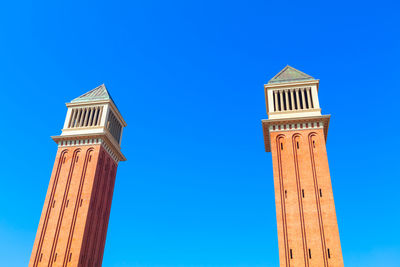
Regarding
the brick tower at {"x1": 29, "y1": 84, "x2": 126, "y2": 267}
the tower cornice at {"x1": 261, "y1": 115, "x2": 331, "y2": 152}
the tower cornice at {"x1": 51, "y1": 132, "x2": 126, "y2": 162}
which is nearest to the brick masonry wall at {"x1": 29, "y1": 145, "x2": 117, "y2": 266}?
the brick tower at {"x1": 29, "y1": 84, "x2": 126, "y2": 267}

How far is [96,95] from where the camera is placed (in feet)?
188

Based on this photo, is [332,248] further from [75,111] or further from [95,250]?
[75,111]

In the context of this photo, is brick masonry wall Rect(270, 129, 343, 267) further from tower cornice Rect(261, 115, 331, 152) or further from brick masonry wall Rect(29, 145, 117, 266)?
brick masonry wall Rect(29, 145, 117, 266)

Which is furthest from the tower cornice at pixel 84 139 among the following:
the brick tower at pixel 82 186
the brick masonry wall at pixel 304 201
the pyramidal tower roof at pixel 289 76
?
the pyramidal tower roof at pixel 289 76

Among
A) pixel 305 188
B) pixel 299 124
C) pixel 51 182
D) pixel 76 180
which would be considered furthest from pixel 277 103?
pixel 51 182

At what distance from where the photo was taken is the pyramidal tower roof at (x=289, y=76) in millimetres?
51344

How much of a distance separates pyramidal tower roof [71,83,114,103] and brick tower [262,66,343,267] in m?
24.0

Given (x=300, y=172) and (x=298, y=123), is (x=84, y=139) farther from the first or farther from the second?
(x=300, y=172)

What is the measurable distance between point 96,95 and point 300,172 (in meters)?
32.3

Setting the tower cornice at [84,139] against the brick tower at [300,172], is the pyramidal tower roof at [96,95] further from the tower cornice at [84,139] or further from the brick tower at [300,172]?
the brick tower at [300,172]

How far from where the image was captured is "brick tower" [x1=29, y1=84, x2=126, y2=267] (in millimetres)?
45406

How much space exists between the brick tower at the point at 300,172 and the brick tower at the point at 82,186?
23009 millimetres

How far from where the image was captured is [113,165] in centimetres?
5694

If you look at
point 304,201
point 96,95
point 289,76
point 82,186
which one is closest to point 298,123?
point 289,76
